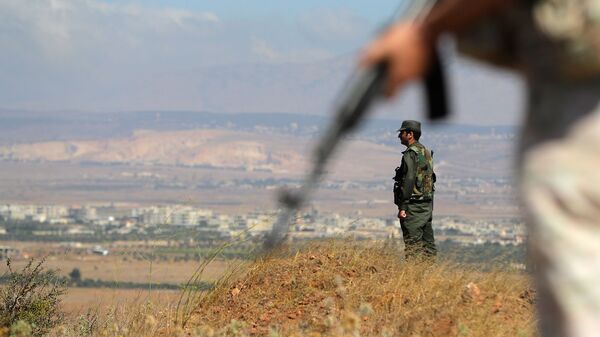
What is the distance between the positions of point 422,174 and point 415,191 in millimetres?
213

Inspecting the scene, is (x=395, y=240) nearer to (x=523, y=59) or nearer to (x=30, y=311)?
(x=30, y=311)

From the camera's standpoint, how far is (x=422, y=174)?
13.7 meters

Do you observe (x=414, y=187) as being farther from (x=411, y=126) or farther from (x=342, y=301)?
(x=342, y=301)

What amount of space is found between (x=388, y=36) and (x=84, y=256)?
104 m

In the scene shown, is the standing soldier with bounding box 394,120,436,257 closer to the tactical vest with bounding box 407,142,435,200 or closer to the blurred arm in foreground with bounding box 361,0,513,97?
the tactical vest with bounding box 407,142,435,200

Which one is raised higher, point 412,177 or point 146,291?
point 412,177

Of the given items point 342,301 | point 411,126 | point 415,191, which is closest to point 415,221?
point 415,191

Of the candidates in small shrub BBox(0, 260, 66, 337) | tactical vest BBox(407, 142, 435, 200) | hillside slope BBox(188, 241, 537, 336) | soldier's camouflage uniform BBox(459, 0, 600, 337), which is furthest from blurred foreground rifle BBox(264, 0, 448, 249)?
tactical vest BBox(407, 142, 435, 200)

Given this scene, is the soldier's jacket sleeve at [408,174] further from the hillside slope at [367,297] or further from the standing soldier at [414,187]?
the hillside slope at [367,297]

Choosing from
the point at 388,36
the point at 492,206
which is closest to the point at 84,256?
the point at 492,206

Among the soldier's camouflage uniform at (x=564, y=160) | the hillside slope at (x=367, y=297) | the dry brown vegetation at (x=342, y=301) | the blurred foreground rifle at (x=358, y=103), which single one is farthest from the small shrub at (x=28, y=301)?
the soldier's camouflage uniform at (x=564, y=160)

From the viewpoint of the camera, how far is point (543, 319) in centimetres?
289

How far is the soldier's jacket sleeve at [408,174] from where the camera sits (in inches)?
529

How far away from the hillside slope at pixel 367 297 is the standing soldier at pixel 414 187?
2.12 meters
